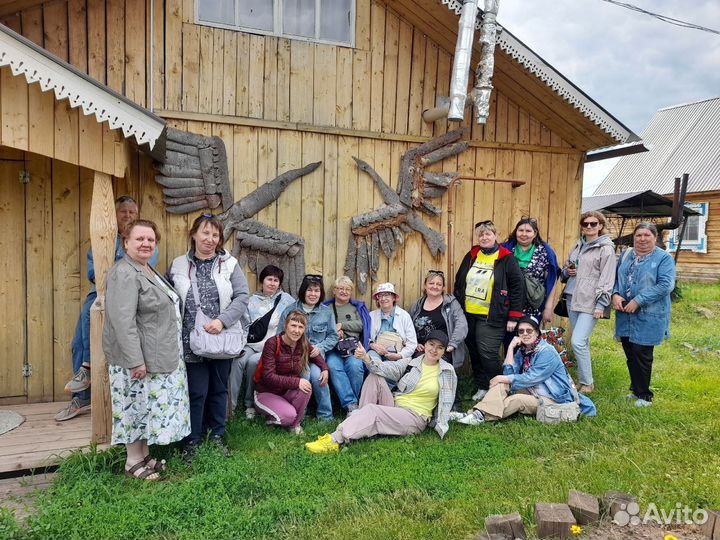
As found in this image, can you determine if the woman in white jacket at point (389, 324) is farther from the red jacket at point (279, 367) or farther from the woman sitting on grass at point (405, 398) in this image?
the red jacket at point (279, 367)

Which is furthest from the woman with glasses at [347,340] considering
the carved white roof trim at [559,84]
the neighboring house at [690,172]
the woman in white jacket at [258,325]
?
the neighboring house at [690,172]

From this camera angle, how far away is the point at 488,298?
5.47 m

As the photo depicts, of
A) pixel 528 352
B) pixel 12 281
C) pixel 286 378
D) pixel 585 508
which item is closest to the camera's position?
pixel 585 508

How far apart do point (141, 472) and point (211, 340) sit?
1.03 m

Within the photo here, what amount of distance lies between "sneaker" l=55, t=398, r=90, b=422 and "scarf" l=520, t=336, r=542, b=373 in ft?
13.6

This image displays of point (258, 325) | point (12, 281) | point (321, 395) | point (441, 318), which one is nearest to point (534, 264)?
point (441, 318)

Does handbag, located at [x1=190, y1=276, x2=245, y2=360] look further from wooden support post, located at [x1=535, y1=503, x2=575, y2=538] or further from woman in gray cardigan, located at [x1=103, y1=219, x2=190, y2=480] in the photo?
wooden support post, located at [x1=535, y1=503, x2=575, y2=538]

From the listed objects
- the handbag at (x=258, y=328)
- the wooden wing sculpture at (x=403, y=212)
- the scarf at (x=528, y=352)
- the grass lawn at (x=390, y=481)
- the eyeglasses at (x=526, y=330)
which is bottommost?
the grass lawn at (x=390, y=481)

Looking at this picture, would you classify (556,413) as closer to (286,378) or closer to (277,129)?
(286,378)

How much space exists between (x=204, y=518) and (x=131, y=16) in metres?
4.62

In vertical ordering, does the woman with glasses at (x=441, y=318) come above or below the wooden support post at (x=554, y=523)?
above

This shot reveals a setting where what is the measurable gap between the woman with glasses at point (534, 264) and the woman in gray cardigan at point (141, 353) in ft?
11.9

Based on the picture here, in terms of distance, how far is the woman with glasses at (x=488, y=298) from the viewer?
5.32 m

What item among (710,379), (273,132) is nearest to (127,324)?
(273,132)
